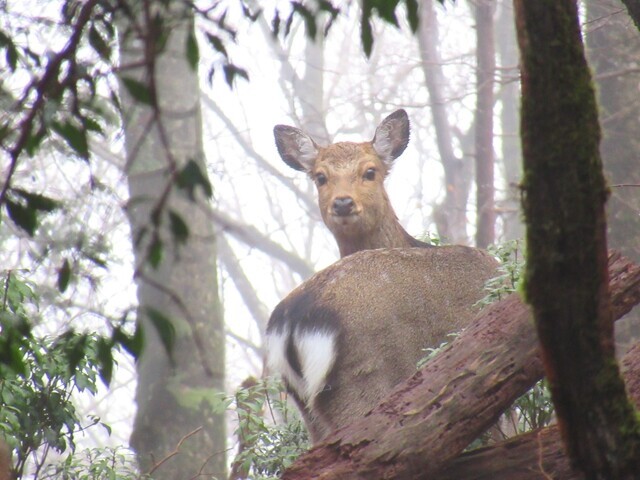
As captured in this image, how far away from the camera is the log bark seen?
170 inches

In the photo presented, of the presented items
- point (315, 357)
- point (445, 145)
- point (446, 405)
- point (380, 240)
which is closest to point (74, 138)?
point (446, 405)

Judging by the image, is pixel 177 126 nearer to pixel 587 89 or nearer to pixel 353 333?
pixel 353 333

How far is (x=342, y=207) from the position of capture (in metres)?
8.20

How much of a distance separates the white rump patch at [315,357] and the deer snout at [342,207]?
2.60m

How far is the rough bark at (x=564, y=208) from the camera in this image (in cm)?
274

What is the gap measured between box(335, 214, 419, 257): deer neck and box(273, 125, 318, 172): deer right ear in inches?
40.3

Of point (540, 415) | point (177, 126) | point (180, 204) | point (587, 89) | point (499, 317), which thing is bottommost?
point (540, 415)

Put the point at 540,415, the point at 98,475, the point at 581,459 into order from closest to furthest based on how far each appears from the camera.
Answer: the point at 581,459
the point at 540,415
the point at 98,475

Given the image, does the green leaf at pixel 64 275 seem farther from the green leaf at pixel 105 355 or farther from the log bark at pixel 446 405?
the log bark at pixel 446 405

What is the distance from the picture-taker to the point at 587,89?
2812mm

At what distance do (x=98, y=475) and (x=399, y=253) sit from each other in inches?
90.1

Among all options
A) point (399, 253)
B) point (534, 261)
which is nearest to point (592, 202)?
point (534, 261)

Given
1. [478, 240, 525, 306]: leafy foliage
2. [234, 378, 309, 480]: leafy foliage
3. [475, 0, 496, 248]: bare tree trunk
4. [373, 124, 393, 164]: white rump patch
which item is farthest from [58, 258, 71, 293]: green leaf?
[475, 0, 496, 248]: bare tree trunk

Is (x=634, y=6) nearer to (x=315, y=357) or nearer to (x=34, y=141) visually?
(x=34, y=141)
